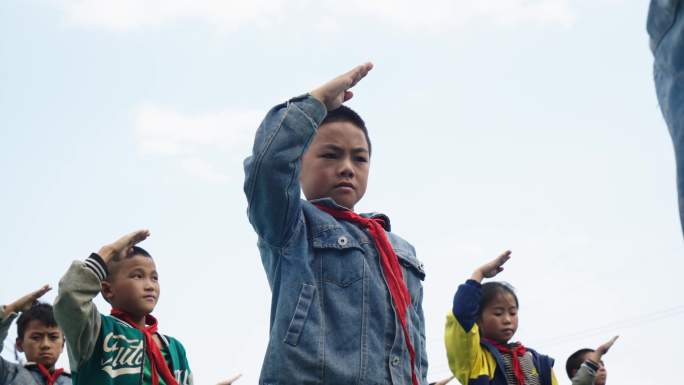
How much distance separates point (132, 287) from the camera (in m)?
4.36

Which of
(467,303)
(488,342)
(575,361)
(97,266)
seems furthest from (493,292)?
(97,266)

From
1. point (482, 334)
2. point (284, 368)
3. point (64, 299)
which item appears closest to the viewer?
point (284, 368)

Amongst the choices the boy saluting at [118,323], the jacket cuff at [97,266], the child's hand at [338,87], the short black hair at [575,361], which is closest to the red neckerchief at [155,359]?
the boy saluting at [118,323]

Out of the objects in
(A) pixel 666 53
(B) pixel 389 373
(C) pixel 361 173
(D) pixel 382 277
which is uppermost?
→ (C) pixel 361 173

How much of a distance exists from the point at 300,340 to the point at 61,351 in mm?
3442

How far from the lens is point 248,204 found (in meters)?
3.03

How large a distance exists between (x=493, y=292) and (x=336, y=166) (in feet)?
8.55

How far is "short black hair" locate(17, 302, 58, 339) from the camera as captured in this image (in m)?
5.65

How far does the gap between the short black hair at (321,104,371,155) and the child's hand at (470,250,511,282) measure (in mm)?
1302

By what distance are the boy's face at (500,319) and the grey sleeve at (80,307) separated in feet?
8.54

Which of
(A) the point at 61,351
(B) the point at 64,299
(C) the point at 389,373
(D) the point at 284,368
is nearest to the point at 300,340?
(D) the point at 284,368

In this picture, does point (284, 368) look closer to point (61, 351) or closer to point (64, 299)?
point (64, 299)

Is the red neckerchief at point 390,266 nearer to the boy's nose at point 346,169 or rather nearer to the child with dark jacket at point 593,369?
the boy's nose at point 346,169

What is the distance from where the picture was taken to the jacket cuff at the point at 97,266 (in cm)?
399
